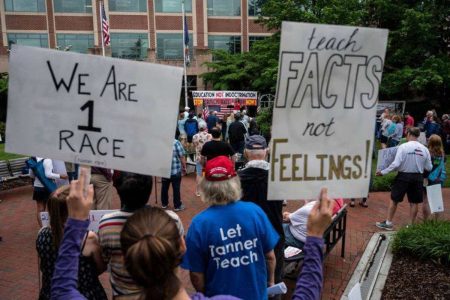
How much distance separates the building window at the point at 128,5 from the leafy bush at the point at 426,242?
32646 millimetres

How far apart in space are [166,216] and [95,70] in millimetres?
991

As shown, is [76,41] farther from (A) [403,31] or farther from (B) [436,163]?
(B) [436,163]

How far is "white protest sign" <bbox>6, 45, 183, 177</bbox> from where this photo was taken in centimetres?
224

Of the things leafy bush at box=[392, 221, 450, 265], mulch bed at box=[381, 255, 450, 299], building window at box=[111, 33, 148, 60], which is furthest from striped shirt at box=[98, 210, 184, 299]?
building window at box=[111, 33, 148, 60]

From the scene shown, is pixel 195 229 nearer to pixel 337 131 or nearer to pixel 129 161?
pixel 129 161

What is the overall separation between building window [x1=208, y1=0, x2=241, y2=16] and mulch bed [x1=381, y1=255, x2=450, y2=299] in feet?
107

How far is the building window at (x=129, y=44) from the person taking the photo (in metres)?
34.2

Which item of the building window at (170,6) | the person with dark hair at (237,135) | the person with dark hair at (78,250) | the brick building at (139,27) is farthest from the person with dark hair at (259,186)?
the building window at (170,6)

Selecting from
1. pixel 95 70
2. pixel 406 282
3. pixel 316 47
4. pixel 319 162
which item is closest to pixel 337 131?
pixel 319 162

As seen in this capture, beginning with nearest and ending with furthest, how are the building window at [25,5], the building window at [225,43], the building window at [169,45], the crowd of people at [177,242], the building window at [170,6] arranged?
the crowd of people at [177,242]
the building window at [25,5]
the building window at [170,6]
the building window at [169,45]
the building window at [225,43]

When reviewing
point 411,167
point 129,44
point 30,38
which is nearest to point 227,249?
point 411,167

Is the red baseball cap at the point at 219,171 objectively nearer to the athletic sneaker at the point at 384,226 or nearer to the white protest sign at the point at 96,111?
the white protest sign at the point at 96,111

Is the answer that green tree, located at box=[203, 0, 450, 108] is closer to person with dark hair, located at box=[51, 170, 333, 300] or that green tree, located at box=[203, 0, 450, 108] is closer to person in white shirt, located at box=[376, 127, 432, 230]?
person in white shirt, located at box=[376, 127, 432, 230]

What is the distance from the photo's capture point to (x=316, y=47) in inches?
82.4
